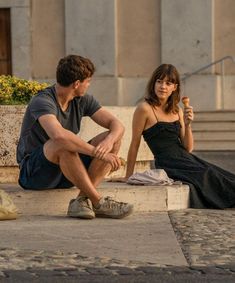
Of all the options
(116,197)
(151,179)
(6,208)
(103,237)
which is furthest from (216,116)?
(103,237)

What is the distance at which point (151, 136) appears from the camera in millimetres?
8336

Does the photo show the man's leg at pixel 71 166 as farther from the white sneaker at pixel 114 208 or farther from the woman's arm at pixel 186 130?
the woman's arm at pixel 186 130

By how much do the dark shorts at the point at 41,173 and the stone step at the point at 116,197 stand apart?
0.08m

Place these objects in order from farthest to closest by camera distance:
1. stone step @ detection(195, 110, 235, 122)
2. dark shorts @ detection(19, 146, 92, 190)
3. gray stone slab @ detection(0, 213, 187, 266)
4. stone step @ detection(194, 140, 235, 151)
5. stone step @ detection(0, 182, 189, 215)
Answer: stone step @ detection(195, 110, 235, 122) → stone step @ detection(194, 140, 235, 151) → stone step @ detection(0, 182, 189, 215) → dark shorts @ detection(19, 146, 92, 190) → gray stone slab @ detection(0, 213, 187, 266)

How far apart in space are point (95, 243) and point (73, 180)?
38.7 inches

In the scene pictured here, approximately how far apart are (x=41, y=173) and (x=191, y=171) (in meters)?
1.54

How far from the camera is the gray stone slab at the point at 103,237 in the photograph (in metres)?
5.96

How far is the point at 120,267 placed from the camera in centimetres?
552

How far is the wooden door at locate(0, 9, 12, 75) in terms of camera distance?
59.2ft

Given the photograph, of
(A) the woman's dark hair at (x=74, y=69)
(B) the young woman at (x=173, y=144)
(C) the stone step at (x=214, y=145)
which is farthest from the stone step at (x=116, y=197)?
(C) the stone step at (x=214, y=145)

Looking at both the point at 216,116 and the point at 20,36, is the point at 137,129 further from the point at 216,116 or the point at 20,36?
the point at 20,36

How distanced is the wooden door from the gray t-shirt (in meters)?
10.6

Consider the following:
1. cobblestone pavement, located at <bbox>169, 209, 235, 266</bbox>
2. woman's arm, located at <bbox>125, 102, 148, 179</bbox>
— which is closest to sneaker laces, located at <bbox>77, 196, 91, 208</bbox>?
cobblestone pavement, located at <bbox>169, 209, 235, 266</bbox>

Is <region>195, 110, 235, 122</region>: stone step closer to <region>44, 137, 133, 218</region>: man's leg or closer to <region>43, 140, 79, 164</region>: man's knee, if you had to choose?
<region>44, 137, 133, 218</region>: man's leg
